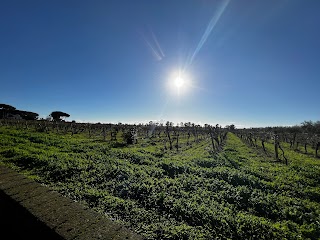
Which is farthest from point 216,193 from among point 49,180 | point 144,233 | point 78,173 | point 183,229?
point 49,180

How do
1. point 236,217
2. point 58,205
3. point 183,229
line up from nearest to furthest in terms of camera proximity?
point 58,205 < point 183,229 < point 236,217

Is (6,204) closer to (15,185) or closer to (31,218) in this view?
(15,185)

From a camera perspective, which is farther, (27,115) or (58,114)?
(58,114)

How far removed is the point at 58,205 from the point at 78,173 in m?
5.77

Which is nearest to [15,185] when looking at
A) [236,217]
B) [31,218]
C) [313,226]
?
[31,218]

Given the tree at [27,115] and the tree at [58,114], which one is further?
the tree at [58,114]

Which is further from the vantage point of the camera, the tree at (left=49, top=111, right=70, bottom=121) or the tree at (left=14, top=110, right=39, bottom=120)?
the tree at (left=49, top=111, right=70, bottom=121)

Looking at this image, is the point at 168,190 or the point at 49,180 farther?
the point at 168,190

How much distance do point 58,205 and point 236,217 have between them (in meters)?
5.47

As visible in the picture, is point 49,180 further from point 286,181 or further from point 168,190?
point 286,181

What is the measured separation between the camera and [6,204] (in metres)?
3.03

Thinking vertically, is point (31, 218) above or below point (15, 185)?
below

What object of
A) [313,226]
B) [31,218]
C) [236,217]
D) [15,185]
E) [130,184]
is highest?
[15,185]

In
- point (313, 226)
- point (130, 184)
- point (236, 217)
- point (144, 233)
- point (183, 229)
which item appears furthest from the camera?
point (130, 184)
